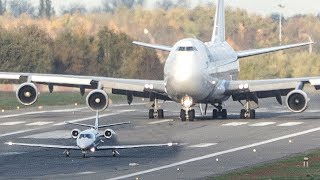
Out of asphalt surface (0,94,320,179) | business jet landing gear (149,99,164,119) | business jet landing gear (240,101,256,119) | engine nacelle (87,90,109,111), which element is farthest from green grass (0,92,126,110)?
business jet landing gear (240,101,256,119)

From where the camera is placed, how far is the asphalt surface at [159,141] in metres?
35.4

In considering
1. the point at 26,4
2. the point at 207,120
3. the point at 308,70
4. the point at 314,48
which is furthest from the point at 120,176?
the point at 314,48

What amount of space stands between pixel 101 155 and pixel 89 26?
172 feet

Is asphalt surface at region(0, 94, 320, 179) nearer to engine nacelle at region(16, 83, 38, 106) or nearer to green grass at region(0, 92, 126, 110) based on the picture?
engine nacelle at region(16, 83, 38, 106)

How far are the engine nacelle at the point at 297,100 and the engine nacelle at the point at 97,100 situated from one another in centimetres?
851

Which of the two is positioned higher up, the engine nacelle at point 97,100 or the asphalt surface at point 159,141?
the engine nacelle at point 97,100

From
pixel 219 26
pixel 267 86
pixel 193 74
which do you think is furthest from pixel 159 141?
pixel 219 26

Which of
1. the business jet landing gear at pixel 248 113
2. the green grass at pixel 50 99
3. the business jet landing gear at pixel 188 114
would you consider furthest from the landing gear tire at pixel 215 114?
the green grass at pixel 50 99

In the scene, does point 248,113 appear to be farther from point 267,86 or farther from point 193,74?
point 193,74

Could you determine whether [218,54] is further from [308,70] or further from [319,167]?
[308,70]

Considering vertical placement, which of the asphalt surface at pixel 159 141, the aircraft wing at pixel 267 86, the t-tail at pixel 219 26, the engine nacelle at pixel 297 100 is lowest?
the asphalt surface at pixel 159 141

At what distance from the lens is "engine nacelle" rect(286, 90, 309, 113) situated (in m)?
57.2

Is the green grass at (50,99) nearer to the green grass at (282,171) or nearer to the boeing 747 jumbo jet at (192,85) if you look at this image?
the boeing 747 jumbo jet at (192,85)

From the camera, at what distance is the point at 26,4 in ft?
353
